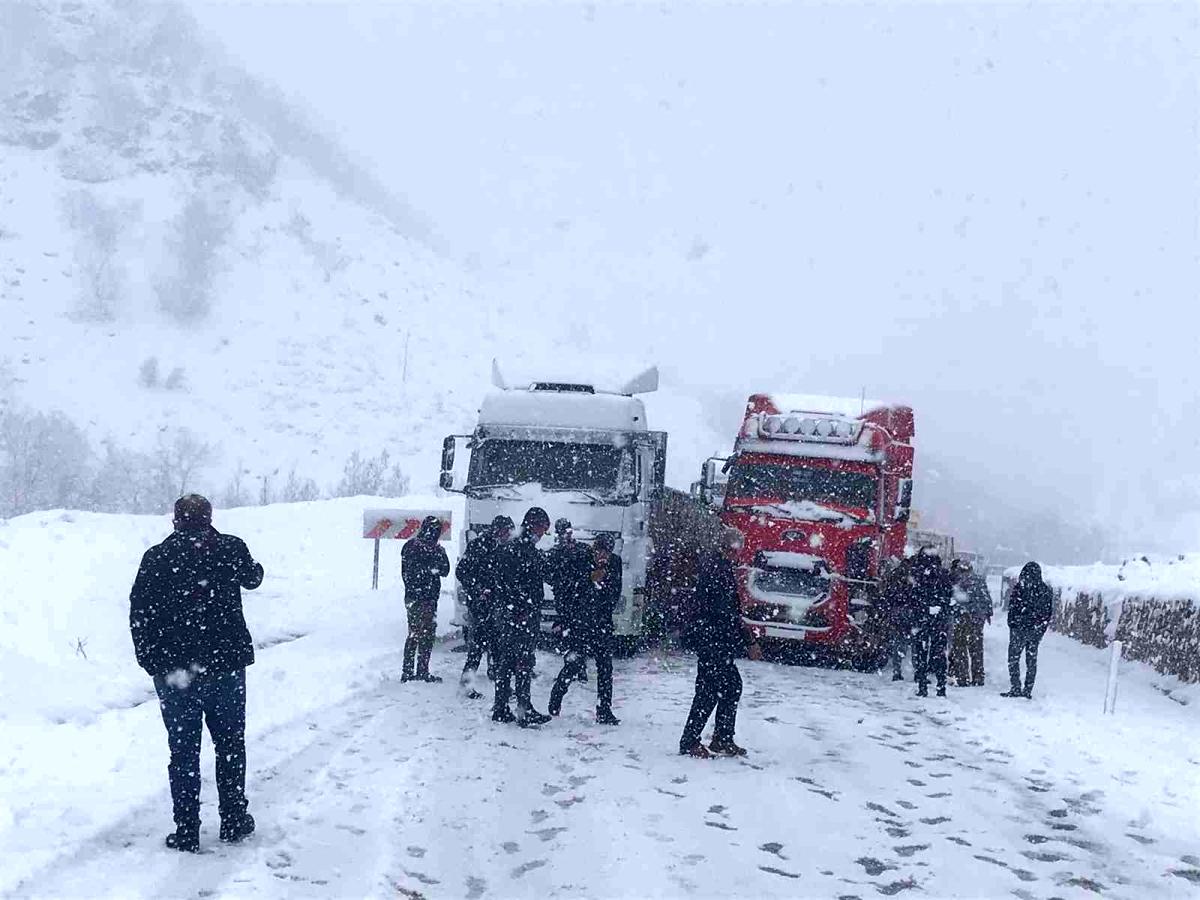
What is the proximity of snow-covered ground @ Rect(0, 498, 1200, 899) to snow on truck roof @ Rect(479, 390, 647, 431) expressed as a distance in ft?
11.8

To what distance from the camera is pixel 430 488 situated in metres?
76.8

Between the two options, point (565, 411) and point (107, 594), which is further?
point (107, 594)

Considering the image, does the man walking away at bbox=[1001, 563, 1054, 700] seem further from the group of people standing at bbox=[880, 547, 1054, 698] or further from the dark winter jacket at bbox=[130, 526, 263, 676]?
the dark winter jacket at bbox=[130, 526, 263, 676]

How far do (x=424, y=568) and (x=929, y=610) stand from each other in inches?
259

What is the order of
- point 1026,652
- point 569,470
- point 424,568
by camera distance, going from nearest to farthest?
point 424,568 < point 1026,652 < point 569,470

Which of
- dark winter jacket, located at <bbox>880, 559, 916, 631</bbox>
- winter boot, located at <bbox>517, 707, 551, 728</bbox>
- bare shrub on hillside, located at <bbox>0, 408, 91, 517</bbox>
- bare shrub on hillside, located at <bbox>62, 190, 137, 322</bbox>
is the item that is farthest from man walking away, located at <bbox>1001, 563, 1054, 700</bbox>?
bare shrub on hillside, located at <bbox>62, 190, 137, 322</bbox>

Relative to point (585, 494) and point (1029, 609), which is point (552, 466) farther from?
point (1029, 609)

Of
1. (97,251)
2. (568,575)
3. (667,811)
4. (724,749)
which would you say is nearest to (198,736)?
(667,811)

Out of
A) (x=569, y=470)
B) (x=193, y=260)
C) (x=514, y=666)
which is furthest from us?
(x=193, y=260)

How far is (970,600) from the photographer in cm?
1909

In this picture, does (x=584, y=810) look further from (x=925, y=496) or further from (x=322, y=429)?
(x=925, y=496)

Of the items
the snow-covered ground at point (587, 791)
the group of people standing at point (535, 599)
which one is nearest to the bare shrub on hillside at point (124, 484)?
the snow-covered ground at point (587, 791)

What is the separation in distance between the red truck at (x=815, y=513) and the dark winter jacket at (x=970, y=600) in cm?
119

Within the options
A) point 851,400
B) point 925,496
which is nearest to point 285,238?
point 925,496
